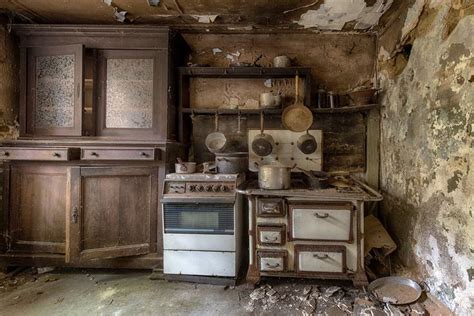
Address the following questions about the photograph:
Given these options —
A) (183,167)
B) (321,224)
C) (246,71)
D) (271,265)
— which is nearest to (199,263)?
(271,265)

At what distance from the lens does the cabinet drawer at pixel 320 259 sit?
218 centimetres

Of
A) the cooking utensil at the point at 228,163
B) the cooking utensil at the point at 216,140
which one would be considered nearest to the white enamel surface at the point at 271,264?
the cooking utensil at the point at 228,163

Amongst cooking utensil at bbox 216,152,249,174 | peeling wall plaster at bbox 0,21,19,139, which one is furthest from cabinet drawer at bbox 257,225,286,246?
peeling wall plaster at bbox 0,21,19,139

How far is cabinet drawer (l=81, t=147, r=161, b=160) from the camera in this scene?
236cm

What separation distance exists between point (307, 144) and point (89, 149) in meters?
2.17

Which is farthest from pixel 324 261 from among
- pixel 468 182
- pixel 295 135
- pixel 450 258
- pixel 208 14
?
pixel 208 14

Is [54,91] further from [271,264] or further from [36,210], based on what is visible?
[271,264]

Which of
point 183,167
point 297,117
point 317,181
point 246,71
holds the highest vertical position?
point 246,71

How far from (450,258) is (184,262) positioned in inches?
78.8

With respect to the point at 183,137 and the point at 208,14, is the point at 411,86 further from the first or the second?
the point at 183,137

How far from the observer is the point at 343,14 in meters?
2.56

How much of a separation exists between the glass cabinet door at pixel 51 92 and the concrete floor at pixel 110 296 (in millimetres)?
1397

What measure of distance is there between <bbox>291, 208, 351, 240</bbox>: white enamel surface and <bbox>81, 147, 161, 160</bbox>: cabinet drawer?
1.41 m

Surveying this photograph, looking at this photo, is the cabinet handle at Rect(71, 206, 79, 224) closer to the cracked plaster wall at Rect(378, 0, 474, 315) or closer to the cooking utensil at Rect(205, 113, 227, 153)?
the cooking utensil at Rect(205, 113, 227, 153)
